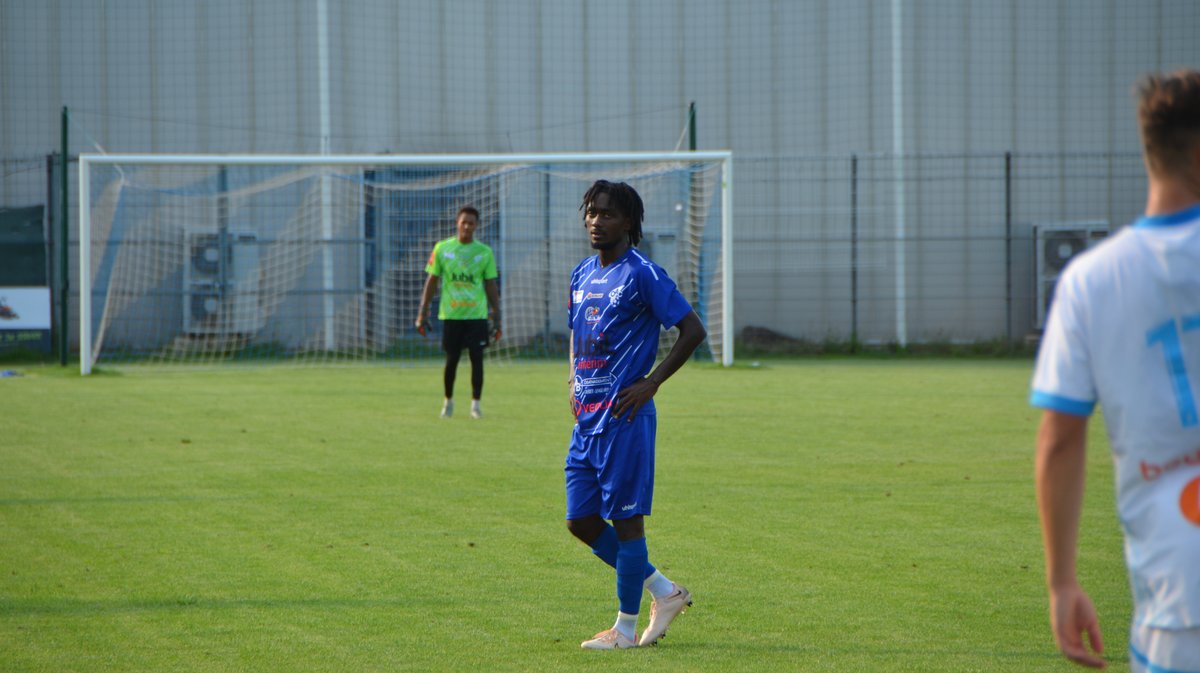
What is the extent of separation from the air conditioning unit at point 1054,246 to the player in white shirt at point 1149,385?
67.9ft

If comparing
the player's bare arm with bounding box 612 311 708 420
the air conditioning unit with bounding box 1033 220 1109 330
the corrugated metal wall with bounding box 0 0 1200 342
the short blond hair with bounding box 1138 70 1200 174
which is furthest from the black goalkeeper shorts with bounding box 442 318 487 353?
the air conditioning unit with bounding box 1033 220 1109 330

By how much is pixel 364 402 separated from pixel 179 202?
30.2 feet

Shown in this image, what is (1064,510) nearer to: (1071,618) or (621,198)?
(1071,618)

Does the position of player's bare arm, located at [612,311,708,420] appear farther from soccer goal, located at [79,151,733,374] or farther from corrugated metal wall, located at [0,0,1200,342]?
corrugated metal wall, located at [0,0,1200,342]

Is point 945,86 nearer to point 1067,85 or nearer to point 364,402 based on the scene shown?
point 1067,85

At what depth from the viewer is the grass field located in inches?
180

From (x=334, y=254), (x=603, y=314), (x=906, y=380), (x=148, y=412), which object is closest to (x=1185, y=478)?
(x=603, y=314)

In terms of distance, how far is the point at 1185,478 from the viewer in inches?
84.3

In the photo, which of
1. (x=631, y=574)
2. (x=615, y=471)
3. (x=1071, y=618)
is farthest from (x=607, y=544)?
(x=1071, y=618)

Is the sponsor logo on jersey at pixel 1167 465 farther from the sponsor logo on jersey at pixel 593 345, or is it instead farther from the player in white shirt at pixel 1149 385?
the sponsor logo on jersey at pixel 593 345

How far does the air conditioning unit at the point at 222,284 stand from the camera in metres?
20.2

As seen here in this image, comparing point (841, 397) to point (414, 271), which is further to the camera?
Answer: point (414, 271)

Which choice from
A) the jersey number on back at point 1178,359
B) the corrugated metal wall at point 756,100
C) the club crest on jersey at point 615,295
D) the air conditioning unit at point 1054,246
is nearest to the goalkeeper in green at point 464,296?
the club crest on jersey at point 615,295

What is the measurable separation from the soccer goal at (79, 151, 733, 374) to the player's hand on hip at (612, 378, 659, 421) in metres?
14.4
